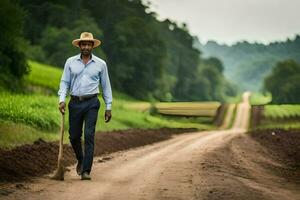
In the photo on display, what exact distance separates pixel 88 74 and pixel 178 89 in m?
98.7

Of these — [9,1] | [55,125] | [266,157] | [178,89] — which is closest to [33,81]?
[9,1]

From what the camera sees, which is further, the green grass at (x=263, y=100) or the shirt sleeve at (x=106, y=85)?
the green grass at (x=263, y=100)

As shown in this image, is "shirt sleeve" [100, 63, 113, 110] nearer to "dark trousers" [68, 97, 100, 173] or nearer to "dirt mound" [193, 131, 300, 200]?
"dark trousers" [68, 97, 100, 173]

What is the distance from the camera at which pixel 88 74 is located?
10375mm

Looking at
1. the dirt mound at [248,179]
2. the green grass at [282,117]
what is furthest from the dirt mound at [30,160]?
the green grass at [282,117]

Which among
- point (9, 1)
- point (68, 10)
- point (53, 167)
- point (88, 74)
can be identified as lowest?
point (53, 167)

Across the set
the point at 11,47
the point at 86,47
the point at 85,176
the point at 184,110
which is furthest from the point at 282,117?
the point at 85,176

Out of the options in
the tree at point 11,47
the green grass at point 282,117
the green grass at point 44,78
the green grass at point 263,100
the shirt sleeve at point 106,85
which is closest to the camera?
the shirt sleeve at point 106,85

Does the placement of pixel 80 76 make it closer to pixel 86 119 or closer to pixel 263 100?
pixel 86 119

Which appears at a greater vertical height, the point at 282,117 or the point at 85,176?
the point at 282,117

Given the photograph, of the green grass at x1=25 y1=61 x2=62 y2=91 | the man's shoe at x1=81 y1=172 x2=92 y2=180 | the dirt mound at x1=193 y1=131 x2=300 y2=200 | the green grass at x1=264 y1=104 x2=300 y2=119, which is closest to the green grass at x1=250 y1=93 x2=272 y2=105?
the green grass at x1=264 y1=104 x2=300 y2=119

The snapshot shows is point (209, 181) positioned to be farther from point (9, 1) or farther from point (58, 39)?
point (58, 39)

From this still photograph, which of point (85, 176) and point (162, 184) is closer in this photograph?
point (162, 184)

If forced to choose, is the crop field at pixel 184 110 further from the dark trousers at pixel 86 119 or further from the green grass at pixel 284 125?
the dark trousers at pixel 86 119
